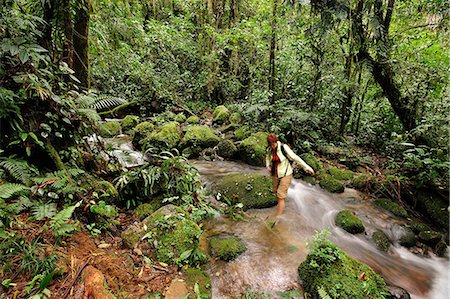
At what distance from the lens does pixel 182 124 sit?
36.7 ft

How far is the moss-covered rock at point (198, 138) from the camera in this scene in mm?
8977

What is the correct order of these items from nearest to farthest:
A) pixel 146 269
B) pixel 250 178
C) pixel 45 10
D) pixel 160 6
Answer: pixel 146 269
pixel 45 10
pixel 250 178
pixel 160 6

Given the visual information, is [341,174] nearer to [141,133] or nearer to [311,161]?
[311,161]

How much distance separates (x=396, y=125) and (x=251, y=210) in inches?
247

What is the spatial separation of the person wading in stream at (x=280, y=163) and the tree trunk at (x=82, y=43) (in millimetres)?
3755

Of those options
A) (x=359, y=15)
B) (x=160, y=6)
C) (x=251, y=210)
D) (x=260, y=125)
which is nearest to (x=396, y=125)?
(x=359, y=15)

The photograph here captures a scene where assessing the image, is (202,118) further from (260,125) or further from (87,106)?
(87,106)

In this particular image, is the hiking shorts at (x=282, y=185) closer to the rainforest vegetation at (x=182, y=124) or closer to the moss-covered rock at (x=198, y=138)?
the rainforest vegetation at (x=182, y=124)

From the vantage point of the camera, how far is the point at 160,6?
660 inches

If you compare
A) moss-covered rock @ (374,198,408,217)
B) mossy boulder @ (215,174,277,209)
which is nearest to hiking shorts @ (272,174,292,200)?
mossy boulder @ (215,174,277,209)

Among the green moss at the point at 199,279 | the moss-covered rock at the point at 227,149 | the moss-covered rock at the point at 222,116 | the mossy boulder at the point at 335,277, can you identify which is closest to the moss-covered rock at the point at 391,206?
the mossy boulder at the point at 335,277

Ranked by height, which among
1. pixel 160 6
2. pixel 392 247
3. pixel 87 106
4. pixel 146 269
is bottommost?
pixel 392 247

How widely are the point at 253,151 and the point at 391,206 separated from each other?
400cm

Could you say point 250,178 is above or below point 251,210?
above
